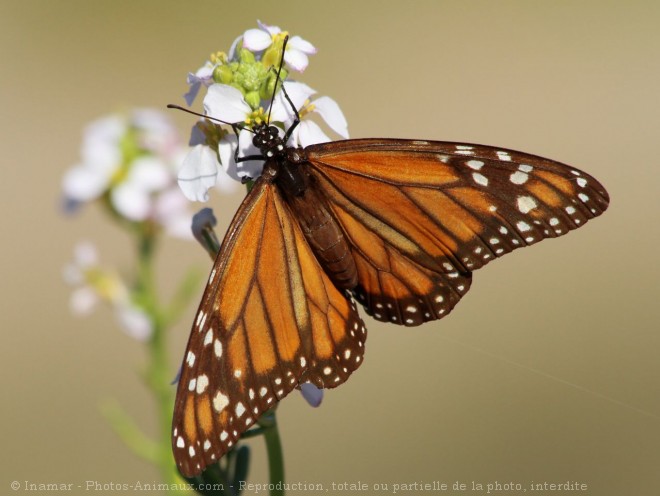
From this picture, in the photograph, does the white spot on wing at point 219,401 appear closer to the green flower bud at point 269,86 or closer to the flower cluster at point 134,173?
the green flower bud at point 269,86

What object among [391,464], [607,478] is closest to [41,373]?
[391,464]

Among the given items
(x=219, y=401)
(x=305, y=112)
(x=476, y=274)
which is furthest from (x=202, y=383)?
(x=476, y=274)

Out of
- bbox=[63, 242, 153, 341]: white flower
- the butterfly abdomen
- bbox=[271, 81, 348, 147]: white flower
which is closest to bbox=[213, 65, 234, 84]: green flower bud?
bbox=[271, 81, 348, 147]: white flower

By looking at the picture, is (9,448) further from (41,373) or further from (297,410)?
(297,410)

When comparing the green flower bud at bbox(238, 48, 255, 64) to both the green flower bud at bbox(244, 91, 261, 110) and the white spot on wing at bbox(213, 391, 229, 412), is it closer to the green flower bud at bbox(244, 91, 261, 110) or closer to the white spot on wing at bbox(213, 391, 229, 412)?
the green flower bud at bbox(244, 91, 261, 110)

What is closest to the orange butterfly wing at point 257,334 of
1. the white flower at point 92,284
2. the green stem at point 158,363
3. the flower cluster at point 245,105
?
the flower cluster at point 245,105

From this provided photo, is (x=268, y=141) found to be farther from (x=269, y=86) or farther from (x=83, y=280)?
(x=83, y=280)
